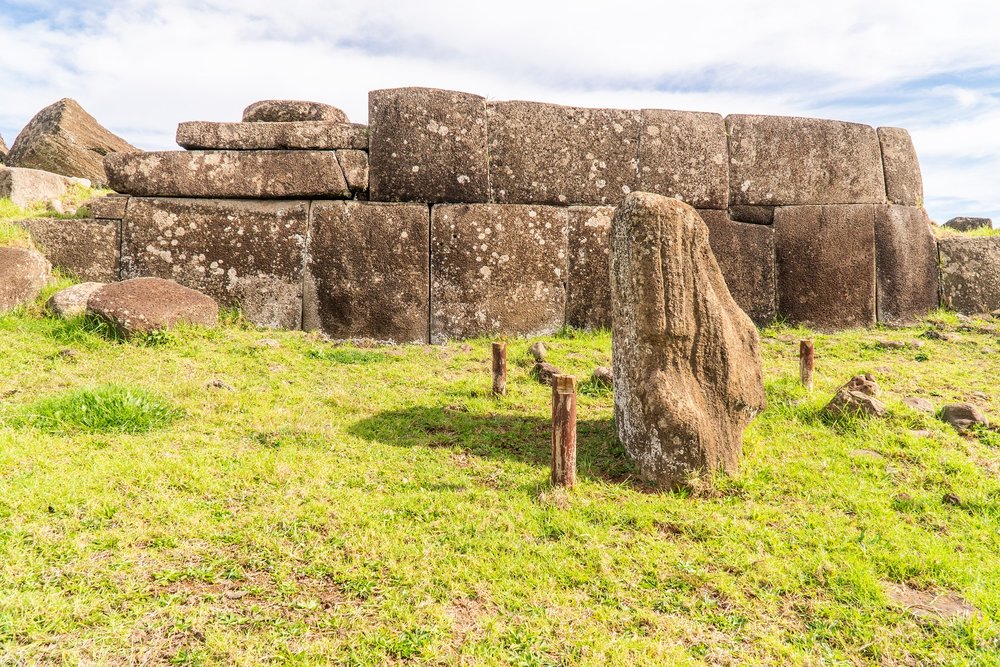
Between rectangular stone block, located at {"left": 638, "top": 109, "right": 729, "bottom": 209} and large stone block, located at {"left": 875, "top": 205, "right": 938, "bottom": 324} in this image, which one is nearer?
rectangular stone block, located at {"left": 638, "top": 109, "right": 729, "bottom": 209}

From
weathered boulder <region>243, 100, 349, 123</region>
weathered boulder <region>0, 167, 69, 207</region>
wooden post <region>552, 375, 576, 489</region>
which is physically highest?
weathered boulder <region>243, 100, 349, 123</region>

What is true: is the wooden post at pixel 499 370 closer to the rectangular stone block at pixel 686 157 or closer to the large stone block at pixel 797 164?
the rectangular stone block at pixel 686 157

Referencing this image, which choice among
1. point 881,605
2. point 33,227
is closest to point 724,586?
point 881,605

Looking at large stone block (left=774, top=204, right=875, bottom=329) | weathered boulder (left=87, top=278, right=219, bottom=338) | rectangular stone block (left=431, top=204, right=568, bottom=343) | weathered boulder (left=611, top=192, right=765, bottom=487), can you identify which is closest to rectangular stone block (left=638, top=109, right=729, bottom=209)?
large stone block (left=774, top=204, right=875, bottom=329)

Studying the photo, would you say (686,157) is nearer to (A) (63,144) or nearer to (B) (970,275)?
(B) (970,275)

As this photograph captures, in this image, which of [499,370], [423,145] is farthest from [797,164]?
Result: [499,370]

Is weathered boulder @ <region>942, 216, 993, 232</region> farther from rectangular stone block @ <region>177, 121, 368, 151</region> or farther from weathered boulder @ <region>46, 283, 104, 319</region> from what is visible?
weathered boulder @ <region>46, 283, 104, 319</region>

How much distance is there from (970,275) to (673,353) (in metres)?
7.24

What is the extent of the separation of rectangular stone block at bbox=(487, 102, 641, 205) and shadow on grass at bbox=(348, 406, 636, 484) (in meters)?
3.77

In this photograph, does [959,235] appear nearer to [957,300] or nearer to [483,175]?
[957,300]

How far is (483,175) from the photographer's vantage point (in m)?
8.06

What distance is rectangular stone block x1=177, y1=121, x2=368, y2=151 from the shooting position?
26.0 ft

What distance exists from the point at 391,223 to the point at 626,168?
313 cm

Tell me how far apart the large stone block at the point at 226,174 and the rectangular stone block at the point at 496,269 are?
1468mm
